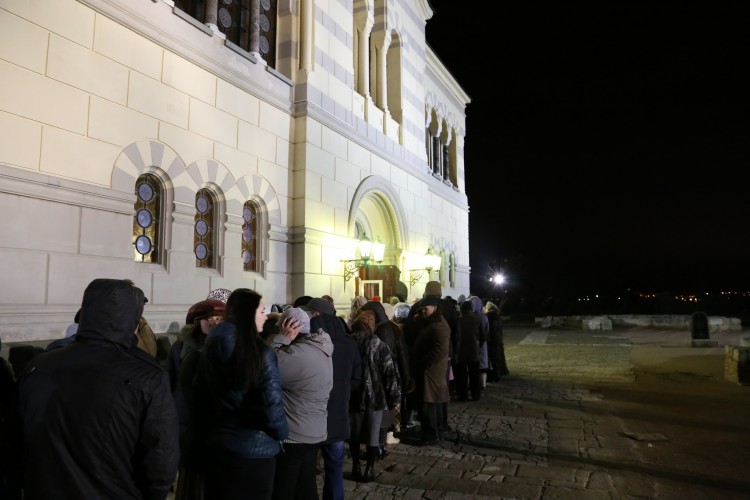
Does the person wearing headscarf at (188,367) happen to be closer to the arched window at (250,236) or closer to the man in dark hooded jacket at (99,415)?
the man in dark hooded jacket at (99,415)

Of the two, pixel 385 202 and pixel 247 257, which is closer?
pixel 247 257

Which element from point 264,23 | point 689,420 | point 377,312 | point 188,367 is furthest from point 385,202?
point 188,367

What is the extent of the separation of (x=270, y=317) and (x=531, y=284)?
220 ft

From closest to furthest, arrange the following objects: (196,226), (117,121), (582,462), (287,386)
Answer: (287,386)
(582,462)
(117,121)
(196,226)

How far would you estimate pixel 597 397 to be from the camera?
30.5 feet

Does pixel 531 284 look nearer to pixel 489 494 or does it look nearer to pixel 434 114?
pixel 434 114

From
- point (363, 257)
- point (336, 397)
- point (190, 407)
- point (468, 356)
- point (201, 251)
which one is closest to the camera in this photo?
point (190, 407)

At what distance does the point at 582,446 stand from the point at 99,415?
5941 mm

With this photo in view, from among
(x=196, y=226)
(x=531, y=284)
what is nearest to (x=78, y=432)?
(x=196, y=226)

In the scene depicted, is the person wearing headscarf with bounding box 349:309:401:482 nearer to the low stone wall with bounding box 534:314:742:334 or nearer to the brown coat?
the brown coat

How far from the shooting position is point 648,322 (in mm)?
27312

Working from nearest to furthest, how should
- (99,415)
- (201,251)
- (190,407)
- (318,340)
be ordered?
(99,415) → (190,407) → (318,340) → (201,251)

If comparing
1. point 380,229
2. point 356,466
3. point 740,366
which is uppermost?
point 380,229

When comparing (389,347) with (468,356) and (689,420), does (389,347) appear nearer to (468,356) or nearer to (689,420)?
(468,356)
